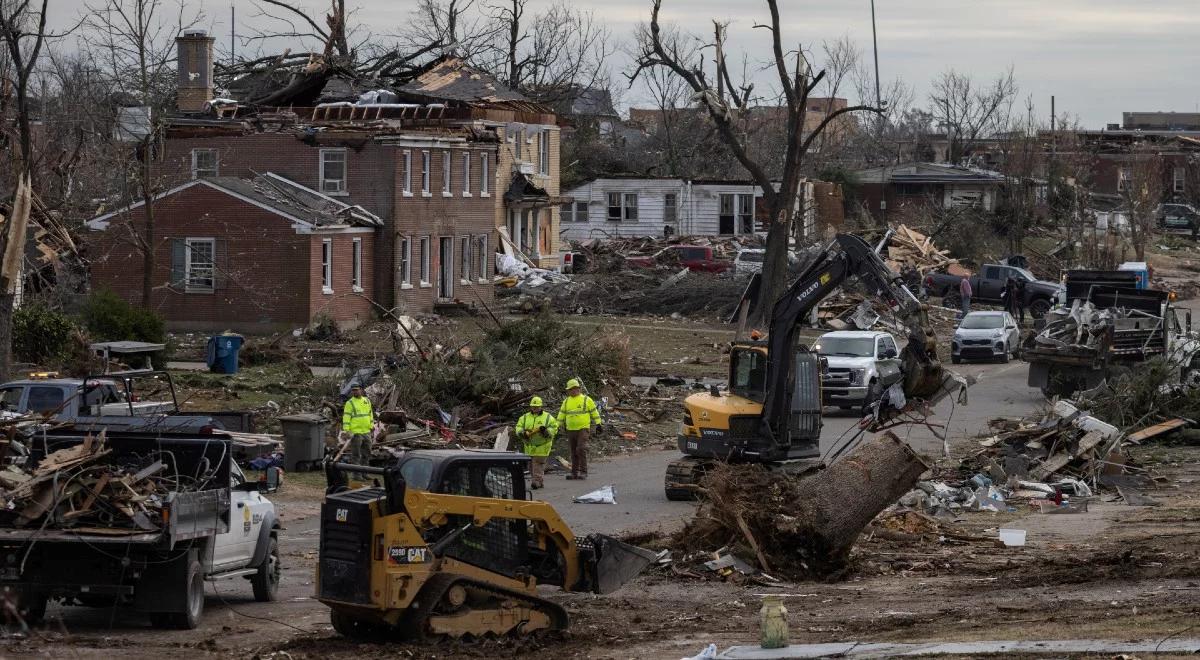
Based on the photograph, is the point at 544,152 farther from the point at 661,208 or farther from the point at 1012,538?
the point at 1012,538

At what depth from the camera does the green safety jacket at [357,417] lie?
24.5m

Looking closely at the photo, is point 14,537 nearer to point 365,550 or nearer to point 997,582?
point 365,550

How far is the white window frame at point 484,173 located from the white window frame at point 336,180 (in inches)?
280

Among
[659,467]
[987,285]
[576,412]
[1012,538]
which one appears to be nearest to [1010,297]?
[987,285]

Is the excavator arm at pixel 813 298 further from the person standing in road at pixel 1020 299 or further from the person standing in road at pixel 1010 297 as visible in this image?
the person standing in road at pixel 1020 299

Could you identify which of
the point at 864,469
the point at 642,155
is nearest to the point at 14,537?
the point at 864,469

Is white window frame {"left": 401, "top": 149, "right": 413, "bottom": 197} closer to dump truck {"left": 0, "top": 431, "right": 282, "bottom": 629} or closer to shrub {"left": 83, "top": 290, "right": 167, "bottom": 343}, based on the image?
shrub {"left": 83, "top": 290, "right": 167, "bottom": 343}

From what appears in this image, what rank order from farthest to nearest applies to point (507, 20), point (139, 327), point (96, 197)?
point (507, 20) < point (96, 197) < point (139, 327)

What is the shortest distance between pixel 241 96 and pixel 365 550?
50.0 m

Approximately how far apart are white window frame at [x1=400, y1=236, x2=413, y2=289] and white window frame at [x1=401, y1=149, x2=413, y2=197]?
1.45m

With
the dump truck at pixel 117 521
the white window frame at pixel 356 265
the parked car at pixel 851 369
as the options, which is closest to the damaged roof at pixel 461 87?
the white window frame at pixel 356 265

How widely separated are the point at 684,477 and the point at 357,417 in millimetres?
5212

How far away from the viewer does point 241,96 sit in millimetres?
60438

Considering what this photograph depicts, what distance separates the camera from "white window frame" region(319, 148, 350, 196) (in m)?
50.0
